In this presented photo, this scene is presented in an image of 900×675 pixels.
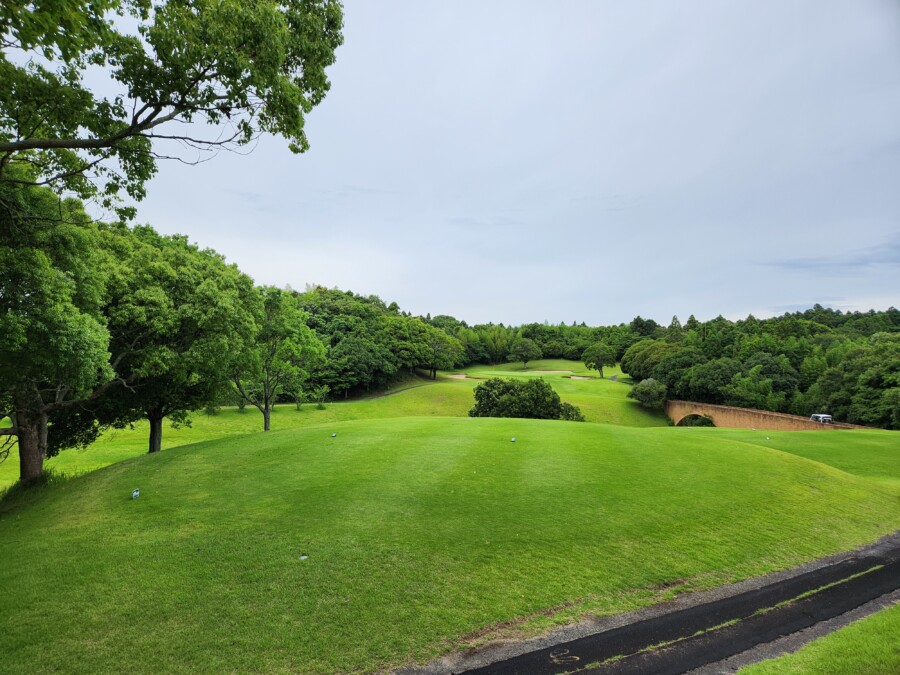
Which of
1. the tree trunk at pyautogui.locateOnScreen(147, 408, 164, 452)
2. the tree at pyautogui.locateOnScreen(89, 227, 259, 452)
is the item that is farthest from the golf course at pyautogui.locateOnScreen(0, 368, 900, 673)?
the tree trunk at pyautogui.locateOnScreen(147, 408, 164, 452)

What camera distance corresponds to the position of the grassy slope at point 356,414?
26.1m

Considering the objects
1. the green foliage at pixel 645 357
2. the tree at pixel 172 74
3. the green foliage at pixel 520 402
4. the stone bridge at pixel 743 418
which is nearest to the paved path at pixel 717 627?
the tree at pixel 172 74

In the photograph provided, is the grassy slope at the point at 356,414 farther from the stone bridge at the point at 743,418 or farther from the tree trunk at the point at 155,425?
the tree trunk at the point at 155,425

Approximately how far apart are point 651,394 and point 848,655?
176ft

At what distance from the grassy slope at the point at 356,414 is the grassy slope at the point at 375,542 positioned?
1484cm

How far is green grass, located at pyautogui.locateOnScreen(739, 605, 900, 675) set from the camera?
5449 millimetres

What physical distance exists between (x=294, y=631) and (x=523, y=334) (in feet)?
341

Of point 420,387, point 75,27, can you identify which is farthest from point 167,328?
point 420,387

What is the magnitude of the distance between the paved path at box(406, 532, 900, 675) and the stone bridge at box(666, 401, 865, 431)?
110 ft

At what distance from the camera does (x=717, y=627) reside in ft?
22.2

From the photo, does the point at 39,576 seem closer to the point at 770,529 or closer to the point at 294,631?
the point at 294,631

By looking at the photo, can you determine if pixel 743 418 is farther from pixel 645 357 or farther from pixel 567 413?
pixel 645 357

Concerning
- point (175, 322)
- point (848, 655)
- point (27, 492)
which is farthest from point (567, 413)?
point (27, 492)

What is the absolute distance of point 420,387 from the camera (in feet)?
201
